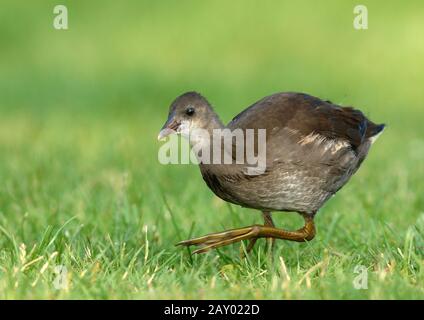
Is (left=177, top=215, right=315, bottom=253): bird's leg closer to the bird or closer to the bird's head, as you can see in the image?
the bird

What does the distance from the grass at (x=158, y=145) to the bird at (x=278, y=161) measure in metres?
0.18

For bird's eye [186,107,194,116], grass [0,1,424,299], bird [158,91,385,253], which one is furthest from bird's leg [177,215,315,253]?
bird's eye [186,107,194,116]

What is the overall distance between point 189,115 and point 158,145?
403 cm


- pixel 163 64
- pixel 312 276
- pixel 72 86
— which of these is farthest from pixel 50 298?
pixel 163 64

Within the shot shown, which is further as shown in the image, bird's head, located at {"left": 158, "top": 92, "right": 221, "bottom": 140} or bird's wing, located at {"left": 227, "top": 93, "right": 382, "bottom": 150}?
bird's wing, located at {"left": 227, "top": 93, "right": 382, "bottom": 150}

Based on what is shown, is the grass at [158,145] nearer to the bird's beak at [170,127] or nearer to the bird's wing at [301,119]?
the bird's wing at [301,119]

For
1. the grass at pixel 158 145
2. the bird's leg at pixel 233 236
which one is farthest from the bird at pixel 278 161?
the grass at pixel 158 145

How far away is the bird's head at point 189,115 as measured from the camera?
5.02 meters

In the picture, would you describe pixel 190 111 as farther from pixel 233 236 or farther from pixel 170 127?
pixel 233 236

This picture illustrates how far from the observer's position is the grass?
4.43m

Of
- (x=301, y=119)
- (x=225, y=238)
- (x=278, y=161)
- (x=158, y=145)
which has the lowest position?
(x=158, y=145)

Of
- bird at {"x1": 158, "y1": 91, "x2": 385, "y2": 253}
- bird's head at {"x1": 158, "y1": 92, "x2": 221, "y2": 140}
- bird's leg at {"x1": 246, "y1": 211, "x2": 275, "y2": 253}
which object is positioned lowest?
bird's leg at {"x1": 246, "y1": 211, "x2": 275, "y2": 253}

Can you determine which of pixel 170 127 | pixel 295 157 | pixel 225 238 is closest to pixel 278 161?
pixel 295 157

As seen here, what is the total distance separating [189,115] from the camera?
5020 millimetres
